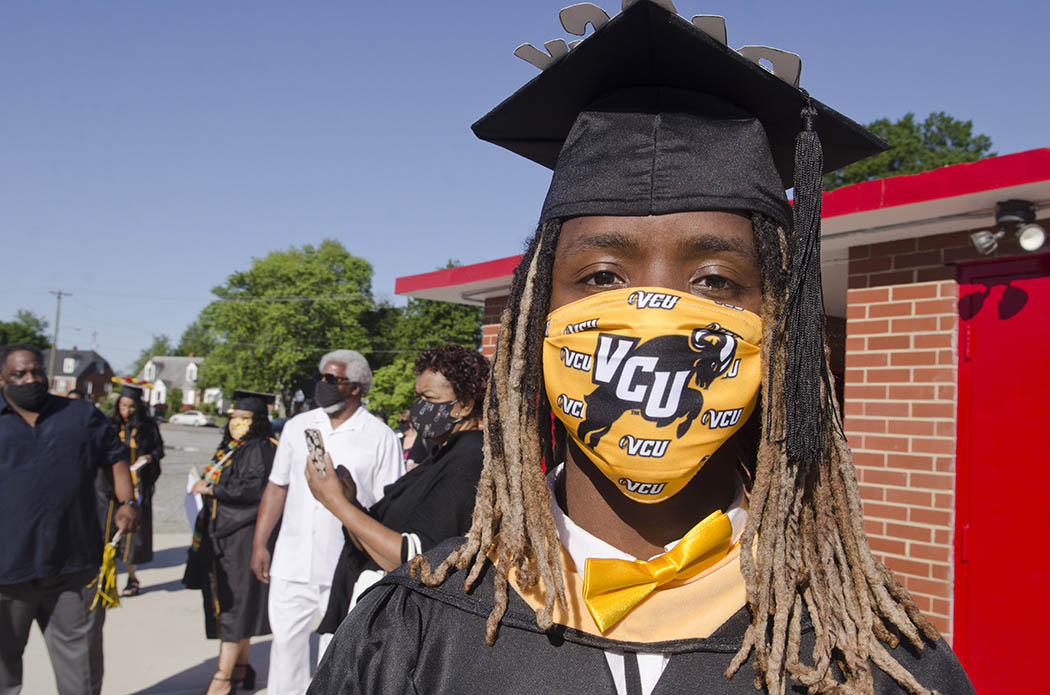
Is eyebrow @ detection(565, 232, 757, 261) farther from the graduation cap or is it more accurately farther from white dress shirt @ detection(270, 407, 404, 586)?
white dress shirt @ detection(270, 407, 404, 586)

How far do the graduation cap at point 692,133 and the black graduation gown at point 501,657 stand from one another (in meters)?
0.41

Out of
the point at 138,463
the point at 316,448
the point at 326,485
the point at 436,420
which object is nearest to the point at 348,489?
the point at 326,485

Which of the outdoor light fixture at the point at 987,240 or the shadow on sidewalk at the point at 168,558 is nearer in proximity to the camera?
the outdoor light fixture at the point at 987,240

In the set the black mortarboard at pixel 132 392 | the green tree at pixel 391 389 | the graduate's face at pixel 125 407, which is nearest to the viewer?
the graduate's face at pixel 125 407

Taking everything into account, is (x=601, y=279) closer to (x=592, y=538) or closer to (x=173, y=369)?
(x=592, y=538)

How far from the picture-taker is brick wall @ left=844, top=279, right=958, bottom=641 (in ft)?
12.1

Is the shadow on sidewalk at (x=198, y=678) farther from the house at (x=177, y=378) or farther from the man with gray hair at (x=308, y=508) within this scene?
the house at (x=177, y=378)

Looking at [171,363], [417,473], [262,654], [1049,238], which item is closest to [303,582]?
[417,473]

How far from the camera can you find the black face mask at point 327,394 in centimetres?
485

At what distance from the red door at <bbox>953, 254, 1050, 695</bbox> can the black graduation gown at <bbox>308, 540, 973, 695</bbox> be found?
2.59m

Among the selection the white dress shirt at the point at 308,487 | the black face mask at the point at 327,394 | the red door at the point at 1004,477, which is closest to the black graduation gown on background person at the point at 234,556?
the white dress shirt at the point at 308,487

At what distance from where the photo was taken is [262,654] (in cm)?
648

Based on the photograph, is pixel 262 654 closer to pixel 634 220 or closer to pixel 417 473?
pixel 417 473

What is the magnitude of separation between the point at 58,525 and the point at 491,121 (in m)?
4.04
